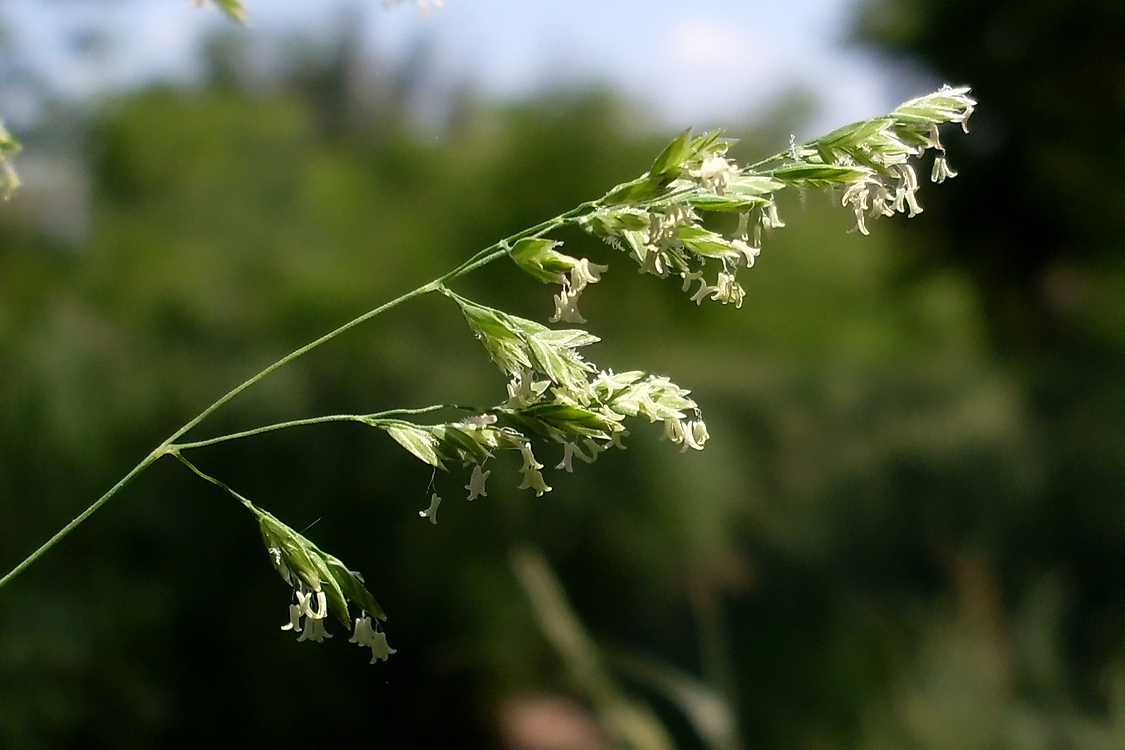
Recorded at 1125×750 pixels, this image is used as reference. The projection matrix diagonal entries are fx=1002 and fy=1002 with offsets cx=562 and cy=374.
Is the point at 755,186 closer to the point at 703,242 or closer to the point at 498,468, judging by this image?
the point at 703,242

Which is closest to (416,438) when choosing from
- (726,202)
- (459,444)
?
(459,444)

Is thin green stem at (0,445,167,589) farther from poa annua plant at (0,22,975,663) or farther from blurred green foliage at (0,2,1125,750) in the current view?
blurred green foliage at (0,2,1125,750)

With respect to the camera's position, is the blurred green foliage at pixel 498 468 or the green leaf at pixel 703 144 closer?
the green leaf at pixel 703 144

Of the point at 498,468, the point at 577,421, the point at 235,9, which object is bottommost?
the point at 577,421

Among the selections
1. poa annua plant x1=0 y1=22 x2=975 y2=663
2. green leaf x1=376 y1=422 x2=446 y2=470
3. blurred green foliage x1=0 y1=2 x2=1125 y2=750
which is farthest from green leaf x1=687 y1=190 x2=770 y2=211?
blurred green foliage x1=0 y1=2 x2=1125 y2=750

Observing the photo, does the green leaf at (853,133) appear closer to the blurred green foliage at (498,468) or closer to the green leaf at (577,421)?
the green leaf at (577,421)

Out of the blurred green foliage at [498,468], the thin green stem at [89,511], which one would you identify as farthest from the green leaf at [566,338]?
the blurred green foliage at [498,468]

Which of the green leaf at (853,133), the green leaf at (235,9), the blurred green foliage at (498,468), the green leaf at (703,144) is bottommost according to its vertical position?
the green leaf at (853,133)

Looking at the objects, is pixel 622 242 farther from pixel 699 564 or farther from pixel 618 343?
pixel 618 343
